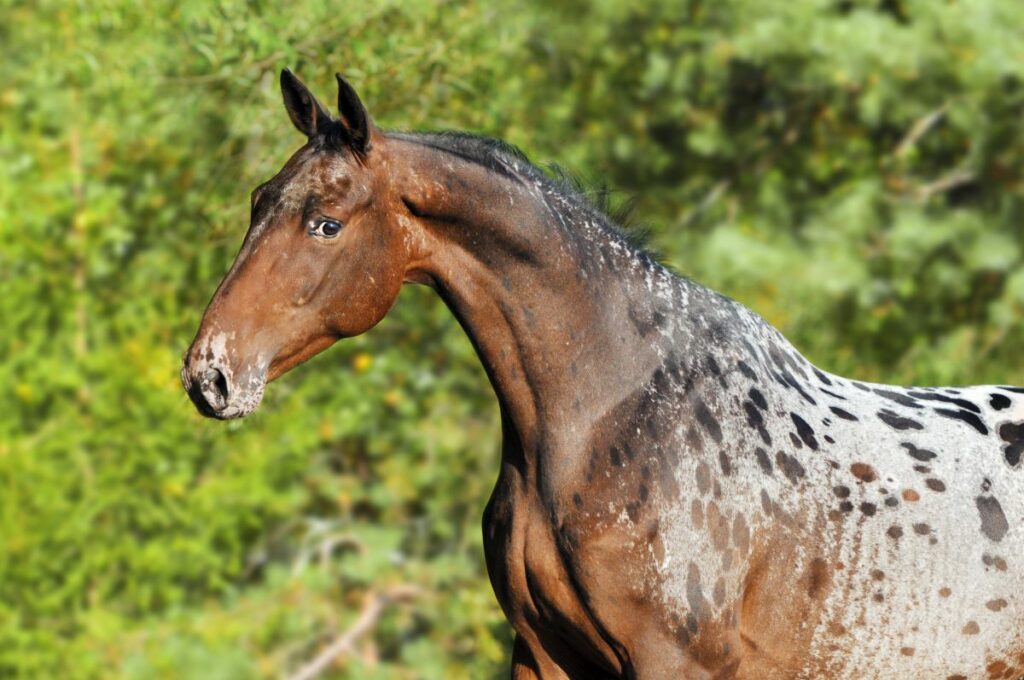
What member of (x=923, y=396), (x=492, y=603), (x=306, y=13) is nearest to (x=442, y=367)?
(x=492, y=603)

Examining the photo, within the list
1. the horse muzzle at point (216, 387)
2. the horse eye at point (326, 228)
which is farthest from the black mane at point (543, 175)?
the horse muzzle at point (216, 387)

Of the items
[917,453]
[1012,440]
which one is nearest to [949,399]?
[1012,440]

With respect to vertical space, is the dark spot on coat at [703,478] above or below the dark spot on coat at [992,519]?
below

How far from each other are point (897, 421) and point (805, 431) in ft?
1.06

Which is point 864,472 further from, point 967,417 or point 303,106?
point 303,106

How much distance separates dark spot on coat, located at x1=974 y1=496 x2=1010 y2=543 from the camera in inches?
149

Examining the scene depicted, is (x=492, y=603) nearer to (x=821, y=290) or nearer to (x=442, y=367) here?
(x=442, y=367)

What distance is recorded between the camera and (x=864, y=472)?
373 cm

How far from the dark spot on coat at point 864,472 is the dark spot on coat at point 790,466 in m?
0.16

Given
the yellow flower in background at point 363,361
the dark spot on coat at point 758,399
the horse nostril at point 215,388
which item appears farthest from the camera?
the yellow flower in background at point 363,361

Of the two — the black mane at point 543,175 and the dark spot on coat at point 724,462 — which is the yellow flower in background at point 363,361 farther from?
the dark spot on coat at point 724,462

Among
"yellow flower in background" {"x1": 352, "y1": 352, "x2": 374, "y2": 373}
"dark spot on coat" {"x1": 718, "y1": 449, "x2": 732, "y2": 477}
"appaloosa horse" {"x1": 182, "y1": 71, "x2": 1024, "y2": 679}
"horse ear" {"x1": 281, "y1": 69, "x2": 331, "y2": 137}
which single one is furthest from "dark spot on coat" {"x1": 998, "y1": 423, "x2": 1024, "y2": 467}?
"yellow flower in background" {"x1": 352, "y1": 352, "x2": 374, "y2": 373}

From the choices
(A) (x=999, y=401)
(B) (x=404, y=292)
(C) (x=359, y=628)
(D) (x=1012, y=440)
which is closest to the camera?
(D) (x=1012, y=440)

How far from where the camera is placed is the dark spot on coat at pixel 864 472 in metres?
3.73
